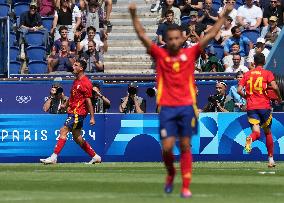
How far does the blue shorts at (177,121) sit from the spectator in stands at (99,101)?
44.4ft

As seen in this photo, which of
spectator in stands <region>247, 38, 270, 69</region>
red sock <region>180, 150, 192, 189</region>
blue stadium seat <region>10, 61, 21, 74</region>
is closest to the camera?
red sock <region>180, 150, 192, 189</region>

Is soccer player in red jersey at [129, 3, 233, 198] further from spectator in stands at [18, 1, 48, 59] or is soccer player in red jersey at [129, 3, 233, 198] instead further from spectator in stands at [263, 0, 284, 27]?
spectator in stands at [18, 1, 48, 59]

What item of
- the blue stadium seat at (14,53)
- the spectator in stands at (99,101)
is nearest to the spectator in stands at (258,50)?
the spectator in stands at (99,101)

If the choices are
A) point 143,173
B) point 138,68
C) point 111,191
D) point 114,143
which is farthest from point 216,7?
point 111,191

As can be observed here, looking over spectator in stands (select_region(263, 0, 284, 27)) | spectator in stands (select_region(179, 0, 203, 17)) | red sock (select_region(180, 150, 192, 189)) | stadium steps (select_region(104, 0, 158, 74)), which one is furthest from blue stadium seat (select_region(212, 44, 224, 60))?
red sock (select_region(180, 150, 192, 189))

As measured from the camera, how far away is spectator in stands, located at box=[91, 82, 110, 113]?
26875 millimetres

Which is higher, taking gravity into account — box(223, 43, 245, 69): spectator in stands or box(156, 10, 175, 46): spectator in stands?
box(156, 10, 175, 46): spectator in stands

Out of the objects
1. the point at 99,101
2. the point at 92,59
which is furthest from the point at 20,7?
the point at 99,101

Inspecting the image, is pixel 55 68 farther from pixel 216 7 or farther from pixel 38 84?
pixel 216 7

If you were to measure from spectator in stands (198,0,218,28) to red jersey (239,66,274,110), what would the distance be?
8130mm

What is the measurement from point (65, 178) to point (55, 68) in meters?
11.8

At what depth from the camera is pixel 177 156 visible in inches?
1014

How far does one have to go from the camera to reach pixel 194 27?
29641 mm

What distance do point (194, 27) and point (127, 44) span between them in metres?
2.42
